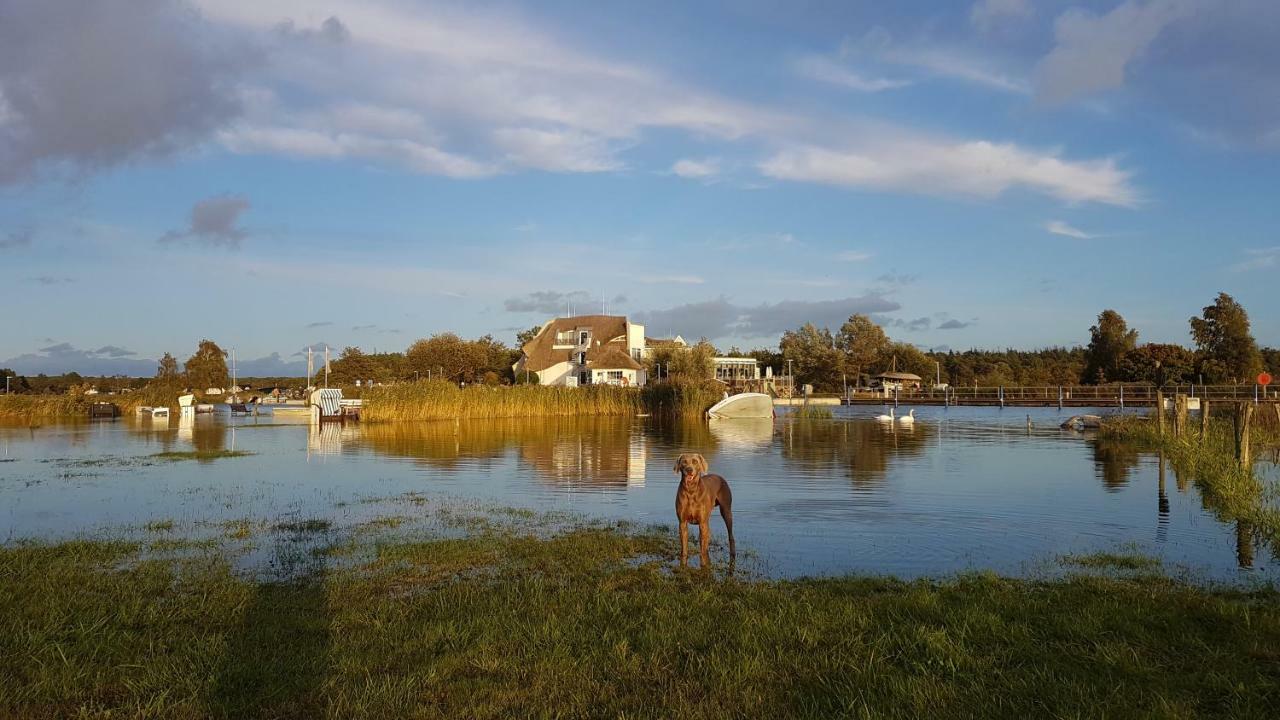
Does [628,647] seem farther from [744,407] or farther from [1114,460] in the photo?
[744,407]

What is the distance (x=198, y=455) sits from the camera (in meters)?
26.3

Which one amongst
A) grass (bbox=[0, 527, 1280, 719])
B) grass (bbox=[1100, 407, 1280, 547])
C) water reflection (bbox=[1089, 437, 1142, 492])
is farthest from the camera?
water reflection (bbox=[1089, 437, 1142, 492])

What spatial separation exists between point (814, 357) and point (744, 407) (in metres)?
57.0

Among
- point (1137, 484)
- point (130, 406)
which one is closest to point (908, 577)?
point (1137, 484)

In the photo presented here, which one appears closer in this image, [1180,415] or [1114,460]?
[1114,460]

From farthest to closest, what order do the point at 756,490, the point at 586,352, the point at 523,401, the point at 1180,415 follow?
the point at 586,352 < the point at 523,401 < the point at 1180,415 < the point at 756,490

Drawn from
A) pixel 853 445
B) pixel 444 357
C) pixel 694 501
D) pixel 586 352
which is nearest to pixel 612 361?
pixel 586 352

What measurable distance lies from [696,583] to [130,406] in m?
61.7

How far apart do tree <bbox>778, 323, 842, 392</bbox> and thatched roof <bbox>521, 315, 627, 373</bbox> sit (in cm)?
2636

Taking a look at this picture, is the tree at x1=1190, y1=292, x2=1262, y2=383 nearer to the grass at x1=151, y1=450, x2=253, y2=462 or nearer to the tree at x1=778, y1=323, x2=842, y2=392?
the tree at x1=778, y1=323, x2=842, y2=392

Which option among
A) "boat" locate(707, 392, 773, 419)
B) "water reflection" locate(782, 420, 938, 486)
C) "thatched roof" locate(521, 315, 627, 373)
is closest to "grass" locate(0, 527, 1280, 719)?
"water reflection" locate(782, 420, 938, 486)

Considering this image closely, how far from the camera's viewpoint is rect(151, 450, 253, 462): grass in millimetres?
25516

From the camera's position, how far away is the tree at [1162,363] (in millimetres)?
83562

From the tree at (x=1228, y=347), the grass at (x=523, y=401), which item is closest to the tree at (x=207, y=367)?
the grass at (x=523, y=401)
